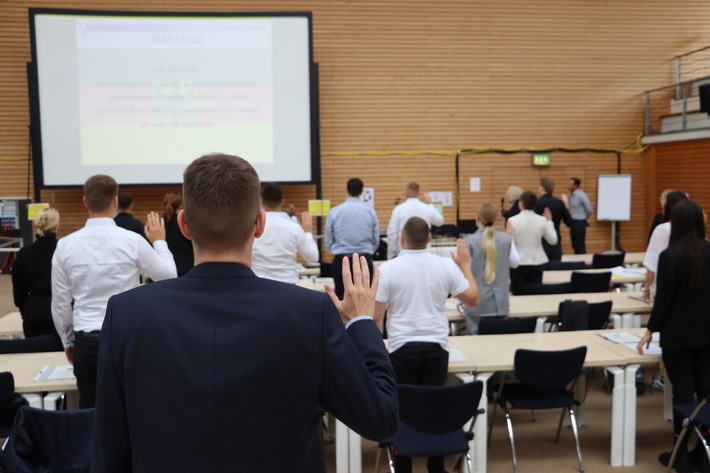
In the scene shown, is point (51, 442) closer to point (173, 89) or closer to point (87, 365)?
point (87, 365)

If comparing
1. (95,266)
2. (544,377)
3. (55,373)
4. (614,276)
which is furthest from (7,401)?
(614,276)

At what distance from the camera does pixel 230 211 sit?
1.46 meters

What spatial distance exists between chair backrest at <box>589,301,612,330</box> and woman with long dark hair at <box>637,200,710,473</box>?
137 centimetres

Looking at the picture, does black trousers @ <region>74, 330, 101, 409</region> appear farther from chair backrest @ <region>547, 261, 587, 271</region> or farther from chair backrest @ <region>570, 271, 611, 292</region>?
chair backrest @ <region>547, 261, 587, 271</region>

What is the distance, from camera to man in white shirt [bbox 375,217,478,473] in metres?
4.04

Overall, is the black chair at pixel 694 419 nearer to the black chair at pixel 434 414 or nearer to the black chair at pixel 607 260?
the black chair at pixel 434 414

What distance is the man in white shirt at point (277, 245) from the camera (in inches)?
209

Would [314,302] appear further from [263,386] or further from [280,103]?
[280,103]

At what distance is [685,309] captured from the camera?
4145 mm

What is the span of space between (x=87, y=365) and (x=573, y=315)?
3.85m

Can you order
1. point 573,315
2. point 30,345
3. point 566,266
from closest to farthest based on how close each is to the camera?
point 30,345, point 573,315, point 566,266

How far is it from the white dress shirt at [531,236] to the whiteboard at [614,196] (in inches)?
208

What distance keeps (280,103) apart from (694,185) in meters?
7.27

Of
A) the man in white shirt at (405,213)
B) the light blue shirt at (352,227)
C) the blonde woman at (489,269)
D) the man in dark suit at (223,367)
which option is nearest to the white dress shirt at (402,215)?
the man in white shirt at (405,213)
